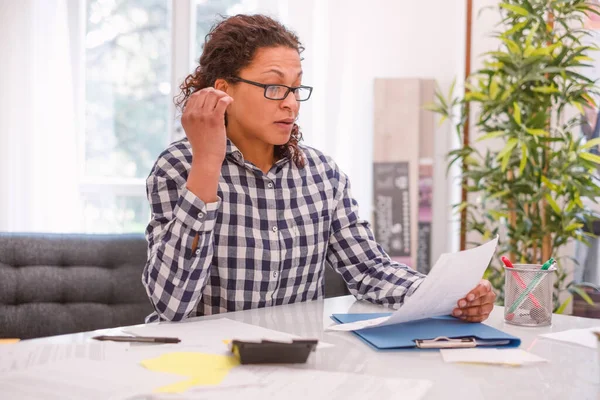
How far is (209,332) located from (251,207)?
0.42 m

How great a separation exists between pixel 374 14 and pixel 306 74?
0.52 metres

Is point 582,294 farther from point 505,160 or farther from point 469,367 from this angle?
point 469,367

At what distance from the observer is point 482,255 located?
1146 mm

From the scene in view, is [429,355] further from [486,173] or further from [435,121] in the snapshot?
[435,121]

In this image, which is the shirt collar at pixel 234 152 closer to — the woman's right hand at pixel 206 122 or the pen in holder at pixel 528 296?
the woman's right hand at pixel 206 122

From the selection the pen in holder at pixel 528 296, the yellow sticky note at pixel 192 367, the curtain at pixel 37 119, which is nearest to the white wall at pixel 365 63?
the curtain at pixel 37 119

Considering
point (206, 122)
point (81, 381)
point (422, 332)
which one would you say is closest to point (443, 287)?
point (422, 332)

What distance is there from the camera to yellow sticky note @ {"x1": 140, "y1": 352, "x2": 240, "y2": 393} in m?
0.81

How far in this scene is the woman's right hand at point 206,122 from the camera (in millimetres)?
1188

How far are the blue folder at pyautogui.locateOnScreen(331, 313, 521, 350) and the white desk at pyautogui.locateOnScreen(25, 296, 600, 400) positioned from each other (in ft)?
0.05

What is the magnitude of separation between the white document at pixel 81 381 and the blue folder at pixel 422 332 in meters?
0.34

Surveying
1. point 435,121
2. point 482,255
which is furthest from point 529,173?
point 482,255

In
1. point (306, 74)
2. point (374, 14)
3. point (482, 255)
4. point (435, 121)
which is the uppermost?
point (374, 14)

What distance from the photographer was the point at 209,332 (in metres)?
1.06
